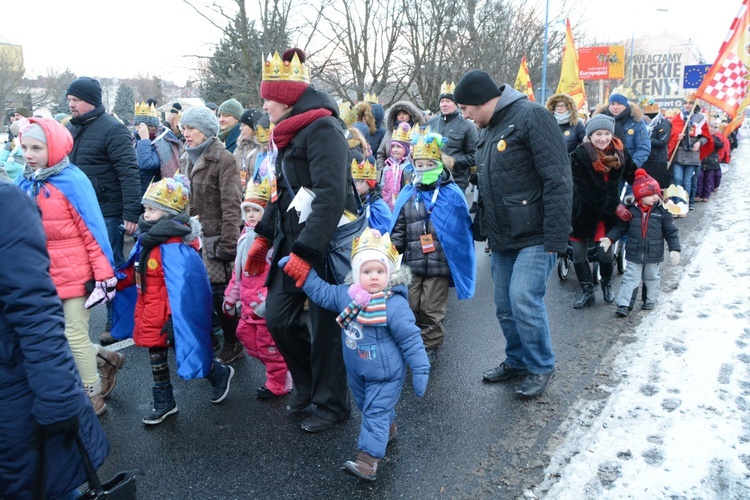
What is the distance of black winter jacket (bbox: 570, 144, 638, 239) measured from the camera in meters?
5.89

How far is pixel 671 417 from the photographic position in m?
3.63

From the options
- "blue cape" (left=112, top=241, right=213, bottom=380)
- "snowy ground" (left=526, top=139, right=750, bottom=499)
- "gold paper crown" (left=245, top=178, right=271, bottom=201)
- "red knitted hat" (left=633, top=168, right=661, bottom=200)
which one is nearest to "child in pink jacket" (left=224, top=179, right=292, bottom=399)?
"gold paper crown" (left=245, top=178, right=271, bottom=201)

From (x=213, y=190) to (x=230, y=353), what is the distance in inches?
55.6

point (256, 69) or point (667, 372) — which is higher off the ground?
point (256, 69)

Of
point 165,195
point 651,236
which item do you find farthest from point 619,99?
point 165,195

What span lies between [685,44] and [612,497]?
111810mm

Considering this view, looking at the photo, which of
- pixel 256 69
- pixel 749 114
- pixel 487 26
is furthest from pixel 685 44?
pixel 256 69

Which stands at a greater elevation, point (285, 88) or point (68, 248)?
point (285, 88)

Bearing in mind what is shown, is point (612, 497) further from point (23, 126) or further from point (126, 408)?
point (23, 126)

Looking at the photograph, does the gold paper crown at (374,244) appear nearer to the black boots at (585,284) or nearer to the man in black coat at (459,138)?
the black boots at (585,284)

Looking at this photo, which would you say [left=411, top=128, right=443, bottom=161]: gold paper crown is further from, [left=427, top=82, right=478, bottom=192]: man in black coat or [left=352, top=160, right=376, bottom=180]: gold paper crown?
[left=427, top=82, right=478, bottom=192]: man in black coat

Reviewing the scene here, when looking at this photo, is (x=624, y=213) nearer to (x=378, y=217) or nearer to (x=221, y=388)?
(x=378, y=217)

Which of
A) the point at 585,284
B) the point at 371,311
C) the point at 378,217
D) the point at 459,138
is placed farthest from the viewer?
the point at 459,138

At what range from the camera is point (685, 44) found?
315ft
